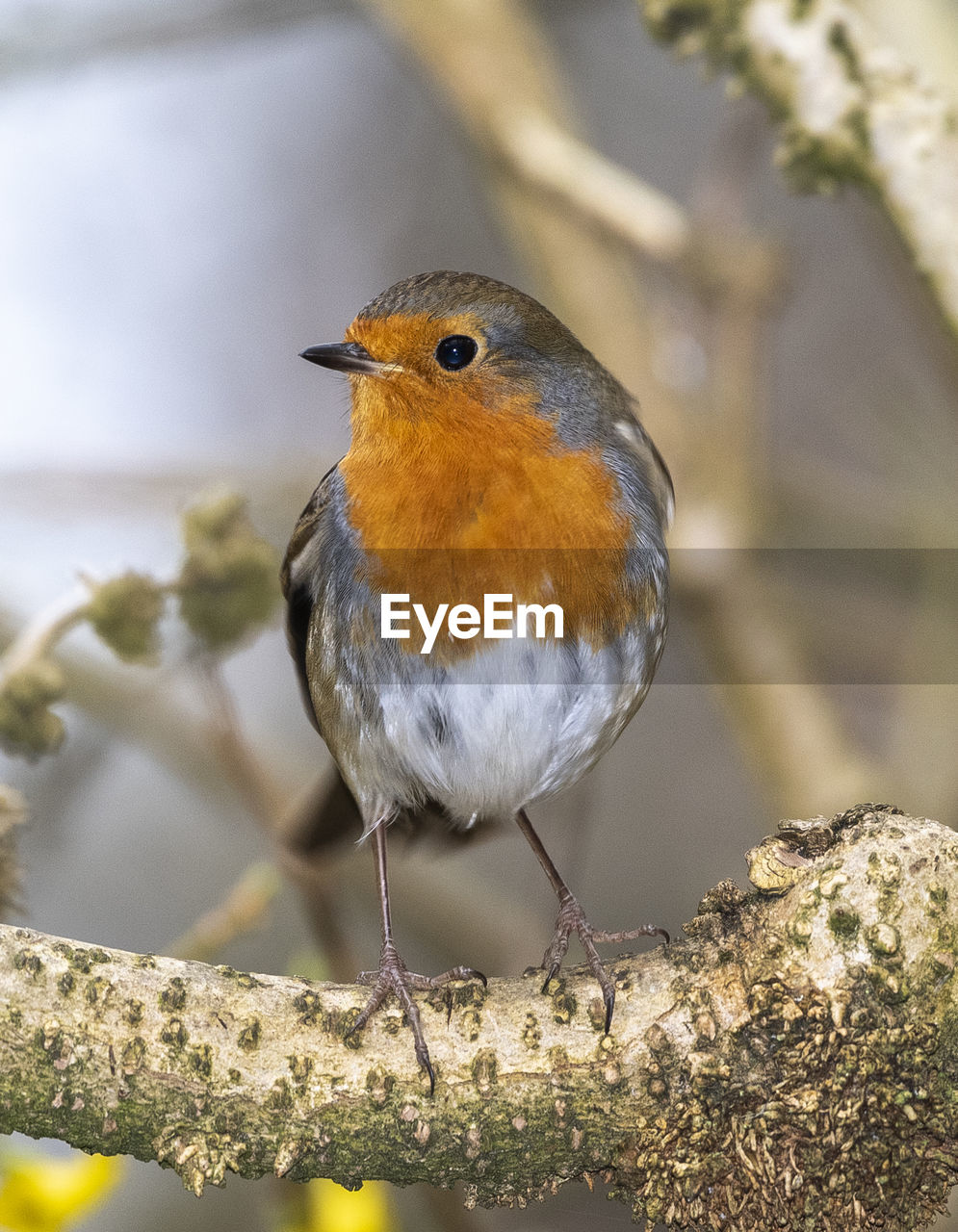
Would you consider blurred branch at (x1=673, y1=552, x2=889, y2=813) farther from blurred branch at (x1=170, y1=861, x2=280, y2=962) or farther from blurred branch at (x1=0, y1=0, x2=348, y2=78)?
blurred branch at (x1=0, y1=0, x2=348, y2=78)

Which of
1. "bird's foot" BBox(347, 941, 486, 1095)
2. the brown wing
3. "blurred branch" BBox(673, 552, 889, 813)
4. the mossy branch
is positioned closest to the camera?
the mossy branch

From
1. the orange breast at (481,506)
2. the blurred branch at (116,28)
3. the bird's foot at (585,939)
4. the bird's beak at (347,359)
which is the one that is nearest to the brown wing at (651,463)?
the orange breast at (481,506)

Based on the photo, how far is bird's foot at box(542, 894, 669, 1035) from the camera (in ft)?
4.42

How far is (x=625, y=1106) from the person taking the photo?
130 centimetres

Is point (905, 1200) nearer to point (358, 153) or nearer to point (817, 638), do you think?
point (817, 638)

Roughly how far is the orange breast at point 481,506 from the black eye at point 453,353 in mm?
21

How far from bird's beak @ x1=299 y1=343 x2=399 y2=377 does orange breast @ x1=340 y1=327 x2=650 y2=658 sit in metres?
0.02

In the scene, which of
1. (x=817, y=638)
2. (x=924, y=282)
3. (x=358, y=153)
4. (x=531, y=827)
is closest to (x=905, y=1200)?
(x=531, y=827)

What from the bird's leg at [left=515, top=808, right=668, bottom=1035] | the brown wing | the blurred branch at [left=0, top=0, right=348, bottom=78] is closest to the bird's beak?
the brown wing

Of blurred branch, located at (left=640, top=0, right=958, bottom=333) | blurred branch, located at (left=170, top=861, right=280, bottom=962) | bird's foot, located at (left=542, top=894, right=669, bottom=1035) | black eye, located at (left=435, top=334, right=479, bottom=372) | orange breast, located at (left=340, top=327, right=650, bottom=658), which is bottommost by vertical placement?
bird's foot, located at (left=542, top=894, right=669, bottom=1035)

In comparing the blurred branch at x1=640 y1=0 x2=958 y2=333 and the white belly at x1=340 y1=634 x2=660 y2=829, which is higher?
the blurred branch at x1=640 y1=0 x2=958 y2=333

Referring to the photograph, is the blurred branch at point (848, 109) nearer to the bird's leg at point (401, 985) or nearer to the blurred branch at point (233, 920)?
the bird's leg at point (401, 985)

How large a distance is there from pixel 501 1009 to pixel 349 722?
0.51 meters

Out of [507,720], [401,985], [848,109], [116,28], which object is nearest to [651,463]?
[507,720]
